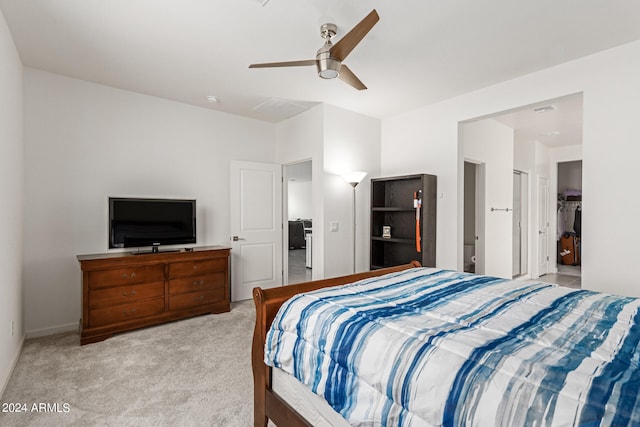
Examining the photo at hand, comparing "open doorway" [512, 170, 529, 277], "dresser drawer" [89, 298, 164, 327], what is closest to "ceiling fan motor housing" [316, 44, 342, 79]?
"dresser drawer" [89, 298, 164, 327]

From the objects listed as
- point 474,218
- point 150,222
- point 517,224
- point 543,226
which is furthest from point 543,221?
point 150,222

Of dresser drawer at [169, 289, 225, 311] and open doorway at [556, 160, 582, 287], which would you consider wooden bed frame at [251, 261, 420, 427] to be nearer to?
dresser drawer at [169, 289, 225, 311]

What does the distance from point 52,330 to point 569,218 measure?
938cm

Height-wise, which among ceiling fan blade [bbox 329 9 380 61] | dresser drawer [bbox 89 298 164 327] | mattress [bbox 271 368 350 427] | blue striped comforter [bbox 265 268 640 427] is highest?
ceiling fan blade [bbox 329 9 380 61]

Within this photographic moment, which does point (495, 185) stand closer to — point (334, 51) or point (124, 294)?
point (334, 51)

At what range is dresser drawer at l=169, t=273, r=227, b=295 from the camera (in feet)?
11.7

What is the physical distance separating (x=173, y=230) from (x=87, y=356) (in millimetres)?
1467

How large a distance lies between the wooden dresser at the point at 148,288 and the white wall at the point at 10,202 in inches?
18.9

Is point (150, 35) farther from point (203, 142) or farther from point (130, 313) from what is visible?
point (130, 313)

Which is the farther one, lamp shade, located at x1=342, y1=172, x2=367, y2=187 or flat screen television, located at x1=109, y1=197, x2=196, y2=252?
lamp shade, located at x1=342, y1=172, x2=367, y2=187

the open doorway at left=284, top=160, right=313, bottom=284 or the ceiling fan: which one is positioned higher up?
the ceiling fan

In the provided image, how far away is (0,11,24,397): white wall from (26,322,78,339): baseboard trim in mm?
188

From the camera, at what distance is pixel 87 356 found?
276 centimetres

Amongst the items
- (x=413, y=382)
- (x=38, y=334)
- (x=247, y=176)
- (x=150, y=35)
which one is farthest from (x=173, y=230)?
(x=413, y=382)
